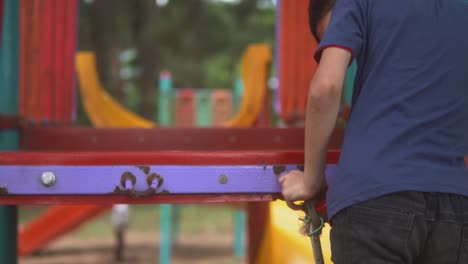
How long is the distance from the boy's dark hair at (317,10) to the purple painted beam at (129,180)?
0.32 m

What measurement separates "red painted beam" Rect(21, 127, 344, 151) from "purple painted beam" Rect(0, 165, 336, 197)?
158 cm

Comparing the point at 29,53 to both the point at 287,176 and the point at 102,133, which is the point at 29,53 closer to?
the point at 102,133

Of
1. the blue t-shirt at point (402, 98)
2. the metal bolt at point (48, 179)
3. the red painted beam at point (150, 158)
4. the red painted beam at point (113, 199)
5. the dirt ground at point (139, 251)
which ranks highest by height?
the blue t-shirt at point (402, 98)

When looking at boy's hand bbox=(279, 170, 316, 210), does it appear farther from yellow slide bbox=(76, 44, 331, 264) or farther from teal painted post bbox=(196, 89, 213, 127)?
teal painted post bbox=(196, 89, 213, 127)

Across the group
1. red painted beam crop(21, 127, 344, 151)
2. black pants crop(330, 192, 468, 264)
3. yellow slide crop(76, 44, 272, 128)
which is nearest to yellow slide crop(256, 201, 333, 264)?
red painted beam crop(21, 127, 344, 151)

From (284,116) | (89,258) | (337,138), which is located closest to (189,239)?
(89,258)

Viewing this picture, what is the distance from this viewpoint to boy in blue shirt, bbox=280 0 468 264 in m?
Answer: 1.40

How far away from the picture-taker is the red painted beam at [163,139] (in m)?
3.24

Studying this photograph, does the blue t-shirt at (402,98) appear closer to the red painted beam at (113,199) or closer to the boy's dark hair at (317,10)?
the boy's dark hair at (317,10)

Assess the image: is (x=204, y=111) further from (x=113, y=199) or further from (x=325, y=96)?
(x=325, y=96)

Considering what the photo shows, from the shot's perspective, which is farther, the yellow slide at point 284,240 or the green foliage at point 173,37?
the green foliage at point 173,37

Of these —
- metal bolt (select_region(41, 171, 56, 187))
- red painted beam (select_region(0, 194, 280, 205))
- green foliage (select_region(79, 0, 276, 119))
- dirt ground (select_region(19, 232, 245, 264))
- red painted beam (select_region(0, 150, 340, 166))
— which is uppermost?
green foliage (select_region(79, 0, 276, 119))

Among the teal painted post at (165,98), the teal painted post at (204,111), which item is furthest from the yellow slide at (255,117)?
the teal painted post at (204,111)

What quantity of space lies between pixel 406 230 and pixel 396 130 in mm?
197
